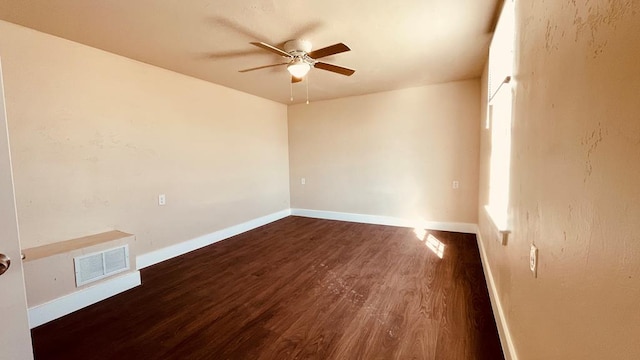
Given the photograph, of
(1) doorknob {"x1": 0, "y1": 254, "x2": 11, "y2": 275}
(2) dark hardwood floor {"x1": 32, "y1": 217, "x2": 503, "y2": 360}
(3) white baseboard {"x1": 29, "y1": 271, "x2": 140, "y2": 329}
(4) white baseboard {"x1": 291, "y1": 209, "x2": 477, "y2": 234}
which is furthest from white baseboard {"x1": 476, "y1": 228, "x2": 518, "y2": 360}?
(3) white baseboard {"x1": 29, "y1": 271, "x2": 140, "y2": 329}

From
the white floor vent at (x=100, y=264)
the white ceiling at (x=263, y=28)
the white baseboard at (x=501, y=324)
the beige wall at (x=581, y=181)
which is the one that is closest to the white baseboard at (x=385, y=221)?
the white baseboard at (x=501, y=324)

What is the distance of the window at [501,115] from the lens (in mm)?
1761

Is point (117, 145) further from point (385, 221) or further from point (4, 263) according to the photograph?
point (385, 221)

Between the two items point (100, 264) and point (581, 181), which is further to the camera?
point (100, 264)

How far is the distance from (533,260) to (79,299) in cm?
325

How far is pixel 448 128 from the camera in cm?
403

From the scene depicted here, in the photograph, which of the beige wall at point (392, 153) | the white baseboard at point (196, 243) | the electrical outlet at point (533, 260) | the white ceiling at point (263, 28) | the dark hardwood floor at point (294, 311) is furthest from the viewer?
the beige wall at point (392, 153)

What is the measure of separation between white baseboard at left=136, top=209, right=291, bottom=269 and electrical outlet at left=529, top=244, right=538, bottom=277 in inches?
138

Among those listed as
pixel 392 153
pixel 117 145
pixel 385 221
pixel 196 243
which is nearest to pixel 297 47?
pixel 117 145

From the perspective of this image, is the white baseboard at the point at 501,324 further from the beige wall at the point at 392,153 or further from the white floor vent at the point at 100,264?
the white floor vent at the point at 100,264

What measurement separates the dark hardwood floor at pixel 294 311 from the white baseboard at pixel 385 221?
2.51 feet

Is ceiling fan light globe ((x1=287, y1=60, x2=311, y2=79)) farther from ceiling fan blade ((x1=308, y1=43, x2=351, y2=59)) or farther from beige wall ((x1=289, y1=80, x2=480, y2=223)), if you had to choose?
beige wall ((x1=289, y1=80, x2=480, y2=223))

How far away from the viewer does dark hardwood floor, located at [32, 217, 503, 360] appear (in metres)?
1.72

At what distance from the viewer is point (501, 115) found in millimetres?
2207
